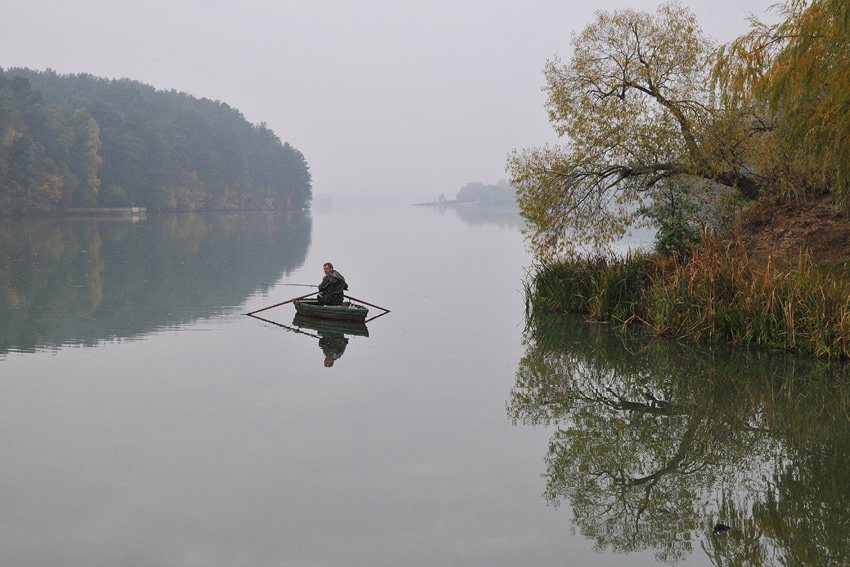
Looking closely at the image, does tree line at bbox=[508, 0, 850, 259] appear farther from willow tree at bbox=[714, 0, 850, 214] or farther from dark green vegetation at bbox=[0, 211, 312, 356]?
dark green vegetation at bbox=[0, 211, 312, 356]

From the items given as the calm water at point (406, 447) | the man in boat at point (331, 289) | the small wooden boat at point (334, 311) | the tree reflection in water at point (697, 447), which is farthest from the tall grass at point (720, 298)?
the man in boat at point (331, 289)

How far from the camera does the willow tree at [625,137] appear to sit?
70.7ft

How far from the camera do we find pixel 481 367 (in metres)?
14.9

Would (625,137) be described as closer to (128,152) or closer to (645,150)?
(645,150)

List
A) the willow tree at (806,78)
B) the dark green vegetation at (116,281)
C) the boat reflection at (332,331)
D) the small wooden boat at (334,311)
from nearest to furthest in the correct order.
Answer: the willow tree at (806,78), the boat reflection at (332,331), the dark green vegetation at (116,281), the small wooden boat at (334,311)

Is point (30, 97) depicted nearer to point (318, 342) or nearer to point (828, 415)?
point (318, 342)

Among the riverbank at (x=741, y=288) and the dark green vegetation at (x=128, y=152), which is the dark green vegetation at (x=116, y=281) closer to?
the riverbank at (x=741, y=288)

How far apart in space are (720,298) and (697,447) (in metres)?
7.34

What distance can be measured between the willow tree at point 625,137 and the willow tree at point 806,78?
3.55 meters

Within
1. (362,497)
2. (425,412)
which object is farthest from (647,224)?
(362,497)

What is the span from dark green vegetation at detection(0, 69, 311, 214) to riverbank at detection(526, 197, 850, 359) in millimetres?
70859

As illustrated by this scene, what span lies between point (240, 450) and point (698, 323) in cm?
1071

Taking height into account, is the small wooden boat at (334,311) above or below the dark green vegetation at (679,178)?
below

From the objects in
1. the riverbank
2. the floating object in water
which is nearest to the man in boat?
the riverbank
